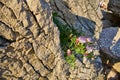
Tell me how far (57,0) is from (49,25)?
274cm

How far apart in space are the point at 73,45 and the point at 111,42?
5.31 metres

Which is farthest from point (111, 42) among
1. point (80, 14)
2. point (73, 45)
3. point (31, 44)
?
point (31, 44)

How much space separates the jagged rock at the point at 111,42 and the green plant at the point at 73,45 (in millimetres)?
4088

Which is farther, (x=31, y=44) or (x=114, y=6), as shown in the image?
(x=114, y=6)

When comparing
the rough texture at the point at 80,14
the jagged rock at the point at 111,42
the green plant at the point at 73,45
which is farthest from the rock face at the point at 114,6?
the green plant at the point at 73,45

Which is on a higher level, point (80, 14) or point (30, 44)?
point (30, 44)

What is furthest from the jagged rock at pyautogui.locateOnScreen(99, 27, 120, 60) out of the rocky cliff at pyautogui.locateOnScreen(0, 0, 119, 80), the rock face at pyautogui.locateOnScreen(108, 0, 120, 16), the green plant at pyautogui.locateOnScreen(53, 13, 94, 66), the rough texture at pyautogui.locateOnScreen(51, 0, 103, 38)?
the rocky cliff at pyautogui.locateOnScreen(0, 0, 119, 80)

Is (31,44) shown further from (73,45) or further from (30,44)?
(73,45)

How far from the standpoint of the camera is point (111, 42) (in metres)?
13.2

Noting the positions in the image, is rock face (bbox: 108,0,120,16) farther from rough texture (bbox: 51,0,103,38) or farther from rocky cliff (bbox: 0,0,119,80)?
rocky cliff (bbox: 0,0,119,80)

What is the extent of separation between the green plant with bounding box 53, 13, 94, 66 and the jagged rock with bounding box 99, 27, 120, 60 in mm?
4088

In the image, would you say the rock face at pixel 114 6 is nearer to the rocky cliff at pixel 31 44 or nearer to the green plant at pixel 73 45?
the green plant at pixel 73 45

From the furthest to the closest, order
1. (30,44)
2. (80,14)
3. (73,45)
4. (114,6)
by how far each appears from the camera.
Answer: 1. (114,6)
2. (80,14)
3. (73,45)
4. (30,44)

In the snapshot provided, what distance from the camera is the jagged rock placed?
12.5 meters
